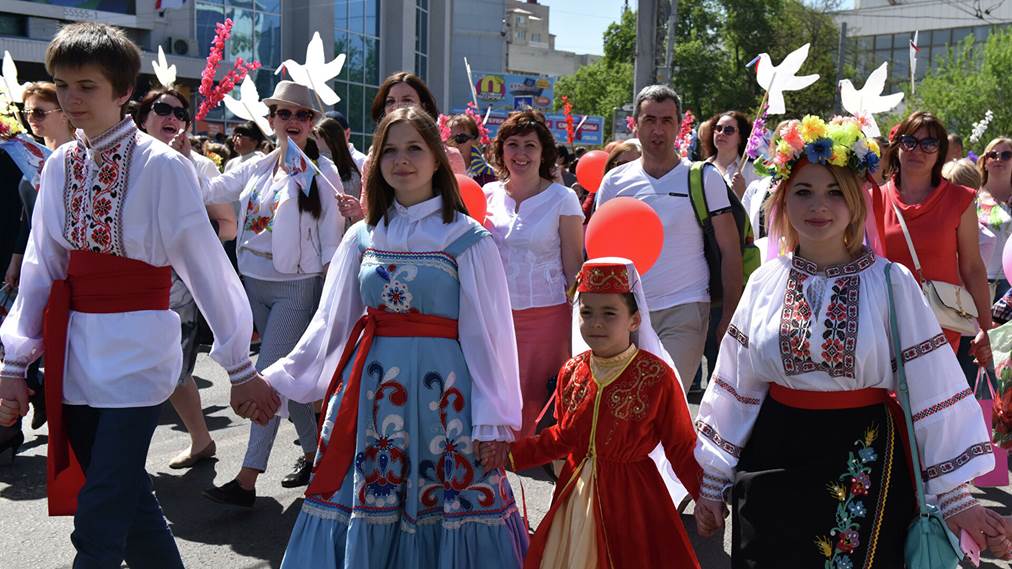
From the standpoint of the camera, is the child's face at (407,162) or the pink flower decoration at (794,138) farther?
the child's face at (407,162)

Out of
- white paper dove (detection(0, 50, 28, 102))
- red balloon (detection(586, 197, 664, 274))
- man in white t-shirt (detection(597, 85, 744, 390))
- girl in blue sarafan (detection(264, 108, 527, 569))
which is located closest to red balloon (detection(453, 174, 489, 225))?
red balloon (detection(586, 197, 664, 274))

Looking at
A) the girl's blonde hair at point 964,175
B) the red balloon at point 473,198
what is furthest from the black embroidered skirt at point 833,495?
the girl's blonde hair at point 964,175

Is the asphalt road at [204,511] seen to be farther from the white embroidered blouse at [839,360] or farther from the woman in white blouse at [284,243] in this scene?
the white embroidered blouse at [839,360]

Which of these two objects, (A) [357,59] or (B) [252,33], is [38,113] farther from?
(A) [357,59]

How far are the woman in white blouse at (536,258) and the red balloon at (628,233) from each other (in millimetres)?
525

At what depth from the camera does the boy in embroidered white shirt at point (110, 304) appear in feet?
11.3

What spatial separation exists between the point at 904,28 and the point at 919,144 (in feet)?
221

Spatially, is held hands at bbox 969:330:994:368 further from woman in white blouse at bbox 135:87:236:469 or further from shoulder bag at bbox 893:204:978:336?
woman in white blouse at bbox 135:87:236:469

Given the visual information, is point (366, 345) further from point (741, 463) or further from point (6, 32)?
point (6, 32)

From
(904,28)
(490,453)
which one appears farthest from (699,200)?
(904,28)

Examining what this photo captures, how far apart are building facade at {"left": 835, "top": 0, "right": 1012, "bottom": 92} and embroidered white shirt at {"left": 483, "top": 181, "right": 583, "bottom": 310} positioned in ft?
193

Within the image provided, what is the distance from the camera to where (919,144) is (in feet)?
17.9

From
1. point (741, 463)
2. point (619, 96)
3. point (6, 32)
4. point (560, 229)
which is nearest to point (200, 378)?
point (560, 229)

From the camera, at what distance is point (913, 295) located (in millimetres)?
3162
